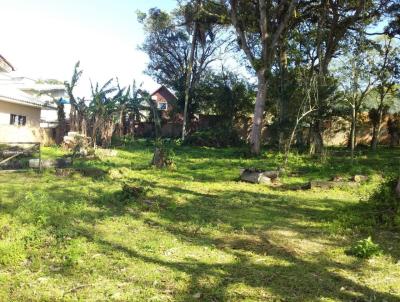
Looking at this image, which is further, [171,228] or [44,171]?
[44,171]

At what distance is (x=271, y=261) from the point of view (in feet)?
19.5

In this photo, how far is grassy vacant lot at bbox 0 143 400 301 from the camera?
488 centimetres

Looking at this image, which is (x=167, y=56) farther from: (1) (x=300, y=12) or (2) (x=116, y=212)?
(2) (x=116, y=212)

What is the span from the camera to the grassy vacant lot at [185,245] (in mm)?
4875

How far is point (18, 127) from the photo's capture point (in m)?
23.0

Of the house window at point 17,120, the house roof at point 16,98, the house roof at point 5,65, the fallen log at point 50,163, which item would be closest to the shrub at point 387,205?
the fallen log at point 50,163

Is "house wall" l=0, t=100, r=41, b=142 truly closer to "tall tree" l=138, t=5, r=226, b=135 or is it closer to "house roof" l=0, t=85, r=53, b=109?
"house roof" l=0, t=85, r=53, b=109

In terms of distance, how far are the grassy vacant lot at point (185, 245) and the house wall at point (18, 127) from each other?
12264 mm

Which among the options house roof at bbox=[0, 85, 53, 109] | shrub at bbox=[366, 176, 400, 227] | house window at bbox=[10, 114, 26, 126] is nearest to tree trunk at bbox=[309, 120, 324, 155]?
shrub at bbox=[366, 176, 400, 227]

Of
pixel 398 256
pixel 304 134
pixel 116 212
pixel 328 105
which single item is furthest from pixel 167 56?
pixel 398 256

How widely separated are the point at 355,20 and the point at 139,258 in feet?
60.0

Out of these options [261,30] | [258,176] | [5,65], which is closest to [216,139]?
[261,30]

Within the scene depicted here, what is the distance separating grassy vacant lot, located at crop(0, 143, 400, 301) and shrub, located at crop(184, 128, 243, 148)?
15069 mm

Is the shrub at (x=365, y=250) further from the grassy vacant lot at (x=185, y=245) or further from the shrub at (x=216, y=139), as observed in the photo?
the shrub at (x=216, y=139)
